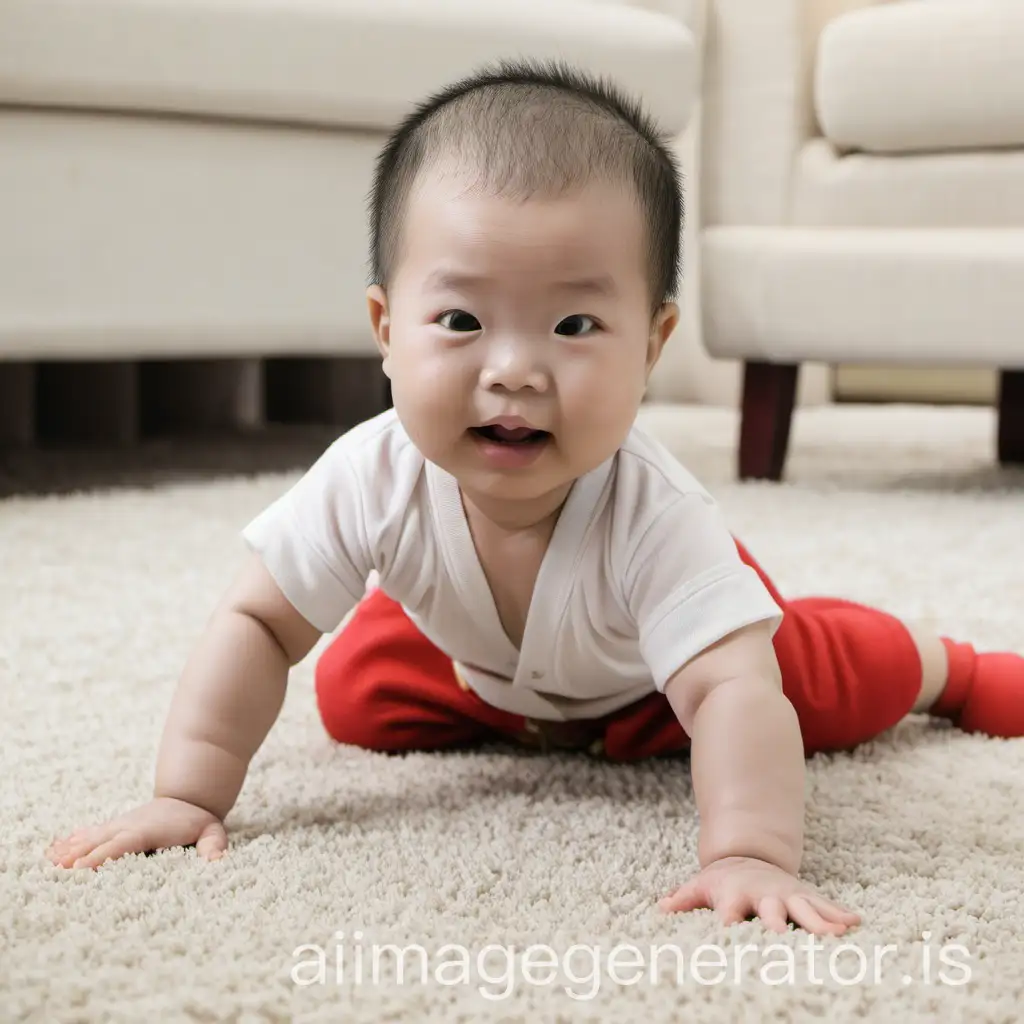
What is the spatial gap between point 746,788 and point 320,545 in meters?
0.22

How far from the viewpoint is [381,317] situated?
63 cm

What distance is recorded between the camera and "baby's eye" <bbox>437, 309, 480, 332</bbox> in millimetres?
553

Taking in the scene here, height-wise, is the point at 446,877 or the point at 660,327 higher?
the point at 660,327

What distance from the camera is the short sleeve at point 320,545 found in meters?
0.64

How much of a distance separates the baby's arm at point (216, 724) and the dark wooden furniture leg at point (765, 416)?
98 centimetres

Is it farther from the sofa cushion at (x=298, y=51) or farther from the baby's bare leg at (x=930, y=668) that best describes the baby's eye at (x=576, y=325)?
the sofa cushion at (x=298, y=51)

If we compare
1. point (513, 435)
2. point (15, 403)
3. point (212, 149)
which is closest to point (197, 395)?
point (15, 403)

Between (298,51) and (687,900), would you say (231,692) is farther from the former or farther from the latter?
(298,51)

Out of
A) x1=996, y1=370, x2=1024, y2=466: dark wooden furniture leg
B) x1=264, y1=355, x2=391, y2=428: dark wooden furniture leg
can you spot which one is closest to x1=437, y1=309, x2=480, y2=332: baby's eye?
x1=996, y1=370, x2=1024, y2=466: dark wooden furniture leg

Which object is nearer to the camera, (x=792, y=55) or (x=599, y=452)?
(x=599, y=452)

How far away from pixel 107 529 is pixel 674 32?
0.83 m

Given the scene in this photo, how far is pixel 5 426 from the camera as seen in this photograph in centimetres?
185

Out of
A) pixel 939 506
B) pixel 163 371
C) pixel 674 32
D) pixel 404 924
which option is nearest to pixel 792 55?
pixel 674 32

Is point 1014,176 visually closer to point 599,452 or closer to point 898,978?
point 599,452
